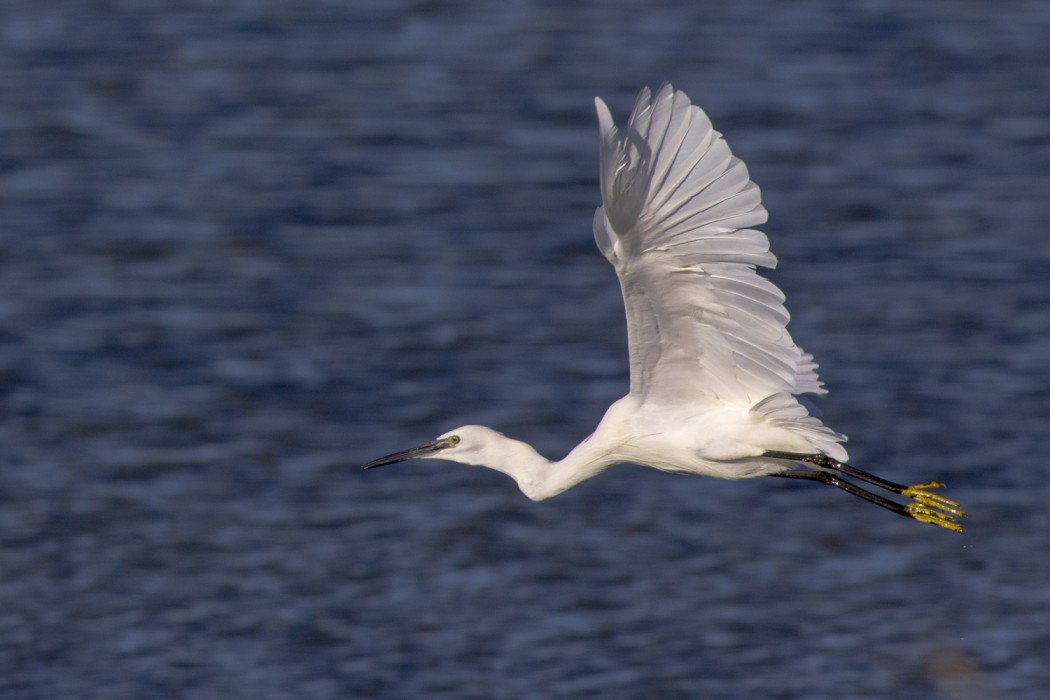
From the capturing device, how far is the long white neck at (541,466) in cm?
926

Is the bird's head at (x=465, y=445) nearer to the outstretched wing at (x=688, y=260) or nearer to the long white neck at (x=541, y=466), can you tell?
the long white neck at (x=541, y=466)

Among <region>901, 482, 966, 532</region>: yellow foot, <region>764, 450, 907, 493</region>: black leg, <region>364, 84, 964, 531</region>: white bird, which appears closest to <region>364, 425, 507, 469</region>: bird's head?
<region>364, 84, 964, 531</region>: white bird

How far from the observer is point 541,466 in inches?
369

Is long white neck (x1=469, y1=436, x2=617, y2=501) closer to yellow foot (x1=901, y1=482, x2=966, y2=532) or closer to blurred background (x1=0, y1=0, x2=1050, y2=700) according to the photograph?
yellow foot (x1=901, y1=482, x2=966, y2=532)

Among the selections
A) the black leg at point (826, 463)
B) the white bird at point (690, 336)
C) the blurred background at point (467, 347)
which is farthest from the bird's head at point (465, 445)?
the blurred background at point (467, 347)

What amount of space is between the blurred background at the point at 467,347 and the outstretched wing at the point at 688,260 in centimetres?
161

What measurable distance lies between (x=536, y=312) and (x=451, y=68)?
5.24m

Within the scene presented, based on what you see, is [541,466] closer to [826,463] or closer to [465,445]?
[465,445]

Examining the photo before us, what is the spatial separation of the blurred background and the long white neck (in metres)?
1.94

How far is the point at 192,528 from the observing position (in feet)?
45.8

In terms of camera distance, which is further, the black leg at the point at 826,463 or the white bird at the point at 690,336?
the black leg at the point at 826,463

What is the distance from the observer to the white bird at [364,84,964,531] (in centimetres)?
751

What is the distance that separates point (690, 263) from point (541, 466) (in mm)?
1833

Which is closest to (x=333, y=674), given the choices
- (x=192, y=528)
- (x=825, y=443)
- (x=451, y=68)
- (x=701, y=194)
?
(x=192, y=528)
